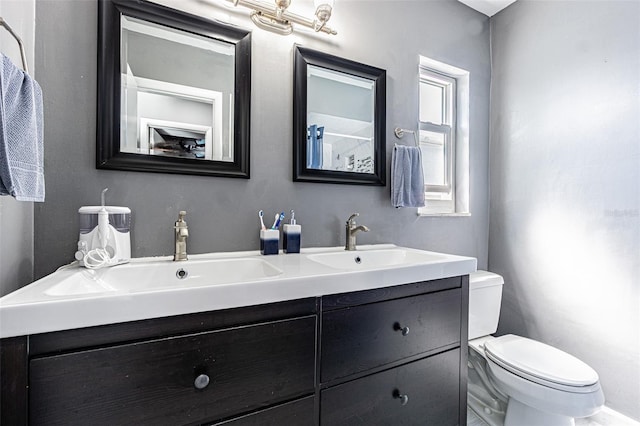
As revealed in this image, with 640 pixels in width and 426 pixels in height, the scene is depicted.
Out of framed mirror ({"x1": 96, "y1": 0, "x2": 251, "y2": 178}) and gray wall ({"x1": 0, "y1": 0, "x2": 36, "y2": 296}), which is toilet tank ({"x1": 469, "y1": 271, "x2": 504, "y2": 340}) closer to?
framed mirror ({"x1": 96, "y1": 0, "x2": 251, "y2": 178})

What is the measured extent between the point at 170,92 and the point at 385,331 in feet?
3.87

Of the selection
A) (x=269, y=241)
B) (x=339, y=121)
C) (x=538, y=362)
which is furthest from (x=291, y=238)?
(x=538, y=362)

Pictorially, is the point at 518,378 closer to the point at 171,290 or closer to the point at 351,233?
the point at 351,233

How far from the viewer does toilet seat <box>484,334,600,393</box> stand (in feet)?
3.83

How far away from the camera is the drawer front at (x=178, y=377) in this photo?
0.60 metres

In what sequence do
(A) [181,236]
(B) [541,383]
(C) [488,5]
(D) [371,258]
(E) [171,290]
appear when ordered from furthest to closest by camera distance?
(C) [488,5]
(D) [371,258]
(B) [541,383]
(A) [181,236]
(E) [171,290]

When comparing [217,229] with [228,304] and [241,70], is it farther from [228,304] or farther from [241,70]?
[241,70]

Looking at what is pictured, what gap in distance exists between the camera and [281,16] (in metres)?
1.26

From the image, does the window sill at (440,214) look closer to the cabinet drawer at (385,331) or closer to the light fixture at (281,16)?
the cabinet drawer at (385,331)

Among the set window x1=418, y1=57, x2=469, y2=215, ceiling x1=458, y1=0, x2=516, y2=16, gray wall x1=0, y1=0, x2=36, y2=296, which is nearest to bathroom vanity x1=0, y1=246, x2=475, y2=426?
gray wall x1=0, y1=0, x2=36, y2=296

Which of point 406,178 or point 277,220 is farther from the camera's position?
point 406,178

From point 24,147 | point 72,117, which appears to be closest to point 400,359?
point 24,147

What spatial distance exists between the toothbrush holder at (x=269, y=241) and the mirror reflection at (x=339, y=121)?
380 millimetres

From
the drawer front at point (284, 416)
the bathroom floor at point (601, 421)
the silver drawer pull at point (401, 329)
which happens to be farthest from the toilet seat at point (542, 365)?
the drawer front at point (284, 416)
